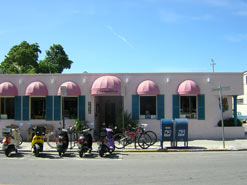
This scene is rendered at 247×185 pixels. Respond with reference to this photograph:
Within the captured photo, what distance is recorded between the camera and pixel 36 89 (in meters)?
15.3

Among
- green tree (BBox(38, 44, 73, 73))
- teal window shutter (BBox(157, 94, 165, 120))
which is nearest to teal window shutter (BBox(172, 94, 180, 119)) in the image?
teal window shutter (BBox(157, 94, 165, 120))

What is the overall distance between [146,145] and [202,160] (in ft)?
11.1

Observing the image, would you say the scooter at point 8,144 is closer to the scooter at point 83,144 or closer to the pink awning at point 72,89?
the scooter at point 83,144

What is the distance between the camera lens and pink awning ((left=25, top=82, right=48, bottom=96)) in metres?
15.3

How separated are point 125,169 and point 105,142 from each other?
2.80 metres

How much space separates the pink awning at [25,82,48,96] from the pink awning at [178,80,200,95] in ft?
26.9

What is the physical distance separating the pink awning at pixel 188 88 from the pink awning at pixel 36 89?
8.21m

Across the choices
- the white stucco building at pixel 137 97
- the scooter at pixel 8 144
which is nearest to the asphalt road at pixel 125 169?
the scooter at pixel 8 144

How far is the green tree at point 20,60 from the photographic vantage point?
128 feet

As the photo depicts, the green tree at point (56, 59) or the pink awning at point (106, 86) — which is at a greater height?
the green tree at point (56, 59)

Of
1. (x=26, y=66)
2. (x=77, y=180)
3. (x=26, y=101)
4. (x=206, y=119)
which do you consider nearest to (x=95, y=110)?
(x=26, y=101)

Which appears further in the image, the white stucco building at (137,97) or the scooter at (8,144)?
the white stucco building at (137,97)

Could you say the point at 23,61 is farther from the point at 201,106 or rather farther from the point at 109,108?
the point at 201,106

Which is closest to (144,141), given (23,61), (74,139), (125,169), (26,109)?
(74,139)
